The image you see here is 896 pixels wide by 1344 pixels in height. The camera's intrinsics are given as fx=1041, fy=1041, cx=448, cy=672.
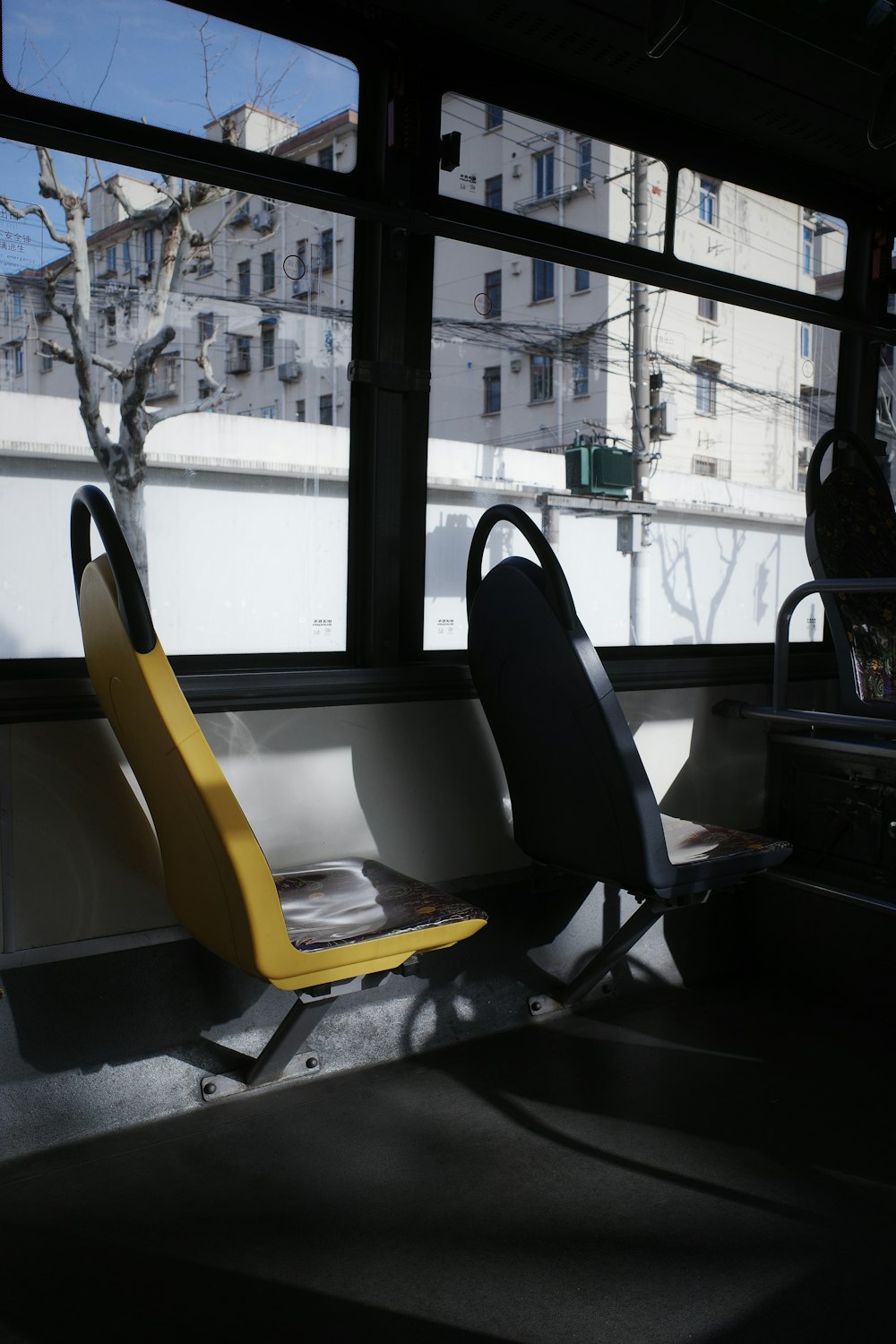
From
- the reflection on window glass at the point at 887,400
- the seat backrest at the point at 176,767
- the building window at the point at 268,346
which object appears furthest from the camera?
the reflection on window glass at the point at 887,400

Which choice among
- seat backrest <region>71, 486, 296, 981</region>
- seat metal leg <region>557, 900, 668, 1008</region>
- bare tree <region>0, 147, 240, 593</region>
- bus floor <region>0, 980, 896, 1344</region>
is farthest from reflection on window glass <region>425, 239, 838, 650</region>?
bus floor <region>0, 980, 896, 1344</region>

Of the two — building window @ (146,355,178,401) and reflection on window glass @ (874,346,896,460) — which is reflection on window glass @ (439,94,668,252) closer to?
building window @ (146,355,178,401)

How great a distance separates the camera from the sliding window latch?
7.87ft

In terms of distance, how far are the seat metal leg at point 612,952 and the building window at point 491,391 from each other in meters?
1.27

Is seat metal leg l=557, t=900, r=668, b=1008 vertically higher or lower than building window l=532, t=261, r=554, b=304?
lower

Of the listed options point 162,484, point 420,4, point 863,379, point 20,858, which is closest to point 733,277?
point 863,379

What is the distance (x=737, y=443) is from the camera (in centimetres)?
329

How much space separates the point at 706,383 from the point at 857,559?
2.28 feet

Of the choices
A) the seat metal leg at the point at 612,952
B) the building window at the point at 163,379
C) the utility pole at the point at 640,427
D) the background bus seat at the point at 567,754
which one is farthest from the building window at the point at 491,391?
the seat metal leg at the point at 612,952

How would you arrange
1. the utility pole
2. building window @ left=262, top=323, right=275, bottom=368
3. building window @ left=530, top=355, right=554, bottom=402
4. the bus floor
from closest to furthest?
1. the bus floor
2. building window @ left=262, top=323, right=275, bottom=368
3. building window @ left=530, top=355, right=554, bottom=402
4. the utility pole

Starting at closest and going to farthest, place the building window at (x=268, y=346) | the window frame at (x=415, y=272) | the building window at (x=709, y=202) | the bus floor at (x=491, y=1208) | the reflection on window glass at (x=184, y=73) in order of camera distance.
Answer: the bus floor at (x=491, y=1208) → the reflection on window glass at (x=184, y=73) → the window frame at (x=415, y=272) → the building window at (x=268, y=346) → the building window at (x=709, y=202)

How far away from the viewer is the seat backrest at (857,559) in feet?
9.35

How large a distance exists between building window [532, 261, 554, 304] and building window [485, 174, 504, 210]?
7.4 inches

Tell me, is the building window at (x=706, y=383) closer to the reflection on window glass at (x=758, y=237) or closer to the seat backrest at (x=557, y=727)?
the reflection on window glass at (x=758, y=237)
